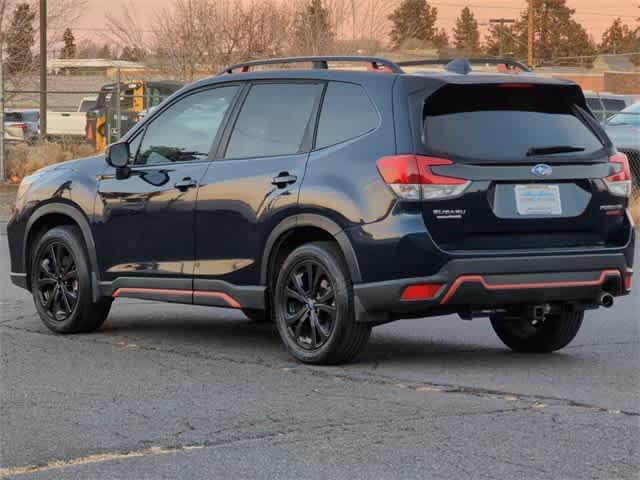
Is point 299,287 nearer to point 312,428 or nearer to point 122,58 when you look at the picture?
point 312,428

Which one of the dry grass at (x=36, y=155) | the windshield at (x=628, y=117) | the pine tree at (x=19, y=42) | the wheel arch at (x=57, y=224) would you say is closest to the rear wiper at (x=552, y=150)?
the wheel arch at (x=57, y=224)

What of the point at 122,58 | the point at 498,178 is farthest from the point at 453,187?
the point at 122,58

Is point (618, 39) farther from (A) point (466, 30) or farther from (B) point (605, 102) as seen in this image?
(B) point (605, 102)

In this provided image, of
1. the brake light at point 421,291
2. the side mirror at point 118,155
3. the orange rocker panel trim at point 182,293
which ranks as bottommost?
the orange rocker panel trim at point 182,293

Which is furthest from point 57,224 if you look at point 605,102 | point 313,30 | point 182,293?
point 313,30

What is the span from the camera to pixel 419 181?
26.8 feet

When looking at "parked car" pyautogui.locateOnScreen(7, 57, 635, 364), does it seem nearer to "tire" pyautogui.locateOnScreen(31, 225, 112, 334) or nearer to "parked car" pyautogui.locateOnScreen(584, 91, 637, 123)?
"tire" pyautogui.locateOnScreen(31, 225, 112, 334)

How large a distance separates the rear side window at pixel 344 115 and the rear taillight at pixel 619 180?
148 centimetres

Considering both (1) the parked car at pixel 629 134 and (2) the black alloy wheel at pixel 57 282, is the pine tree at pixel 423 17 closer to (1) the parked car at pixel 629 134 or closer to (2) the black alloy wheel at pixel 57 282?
(1) the parked car at pixel 629 134

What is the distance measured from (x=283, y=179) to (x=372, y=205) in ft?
2.58

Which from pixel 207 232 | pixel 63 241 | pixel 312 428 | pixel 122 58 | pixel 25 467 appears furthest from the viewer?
pixel 122 58

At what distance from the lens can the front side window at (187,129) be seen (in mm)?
9562

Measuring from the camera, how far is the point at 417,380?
818 cm

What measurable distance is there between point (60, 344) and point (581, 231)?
353 centimetres
